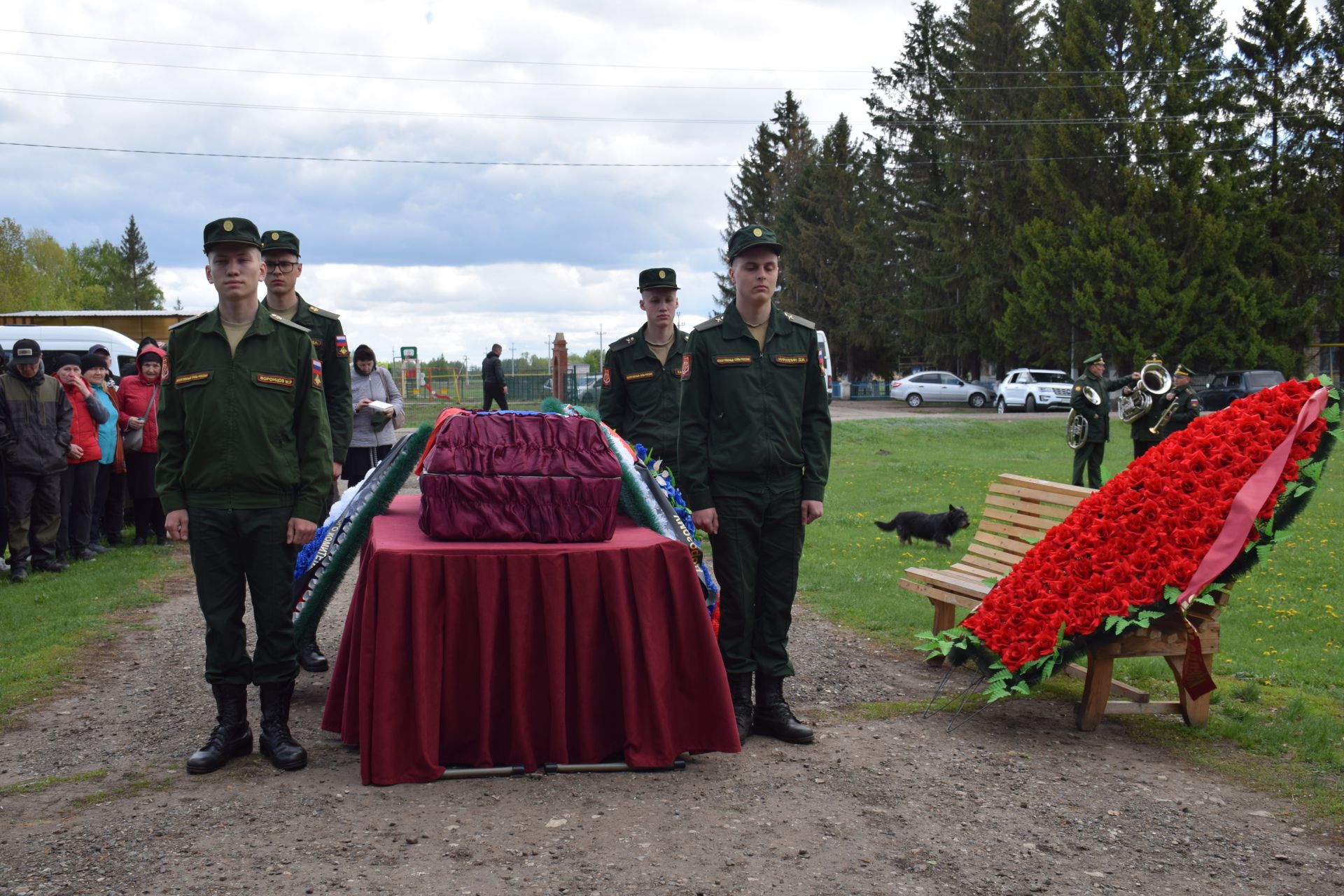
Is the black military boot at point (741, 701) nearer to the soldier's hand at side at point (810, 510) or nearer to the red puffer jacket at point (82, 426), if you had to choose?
the soldier's hand at side at point (810, 510)

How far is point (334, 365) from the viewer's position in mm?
5801

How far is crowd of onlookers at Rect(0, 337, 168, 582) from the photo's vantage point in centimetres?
970

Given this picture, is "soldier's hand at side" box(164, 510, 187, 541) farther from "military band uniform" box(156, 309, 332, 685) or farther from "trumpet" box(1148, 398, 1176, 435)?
"trumpet" box(1148, 398, 1176, 435)

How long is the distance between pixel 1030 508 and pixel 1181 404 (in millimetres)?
10728

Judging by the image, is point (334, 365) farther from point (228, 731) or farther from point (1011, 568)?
point (1011, 568)

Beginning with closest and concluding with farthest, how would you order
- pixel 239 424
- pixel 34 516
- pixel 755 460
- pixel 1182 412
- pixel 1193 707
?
pixel 239 424
pixel 755 460
pixel 1193 707
pixel 34 516
pixel 1182 412

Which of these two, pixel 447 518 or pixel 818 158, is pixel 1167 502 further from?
pixel 818 158

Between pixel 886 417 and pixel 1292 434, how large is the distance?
28619mm

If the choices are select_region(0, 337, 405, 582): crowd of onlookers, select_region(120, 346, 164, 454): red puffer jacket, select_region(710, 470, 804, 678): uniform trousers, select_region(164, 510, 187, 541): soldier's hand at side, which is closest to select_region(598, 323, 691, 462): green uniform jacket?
select_region(710, 470, 804, 678): uniform trousers

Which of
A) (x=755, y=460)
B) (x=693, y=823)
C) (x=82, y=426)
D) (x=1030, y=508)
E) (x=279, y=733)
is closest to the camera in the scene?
(x=693, y=823)

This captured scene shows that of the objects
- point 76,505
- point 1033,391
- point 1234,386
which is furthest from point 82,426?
point 1234,386

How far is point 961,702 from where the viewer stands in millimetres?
5684

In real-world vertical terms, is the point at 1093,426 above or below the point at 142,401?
below

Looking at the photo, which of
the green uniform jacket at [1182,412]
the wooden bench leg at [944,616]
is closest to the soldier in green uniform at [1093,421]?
the green uniform jacket at [1182,412]
